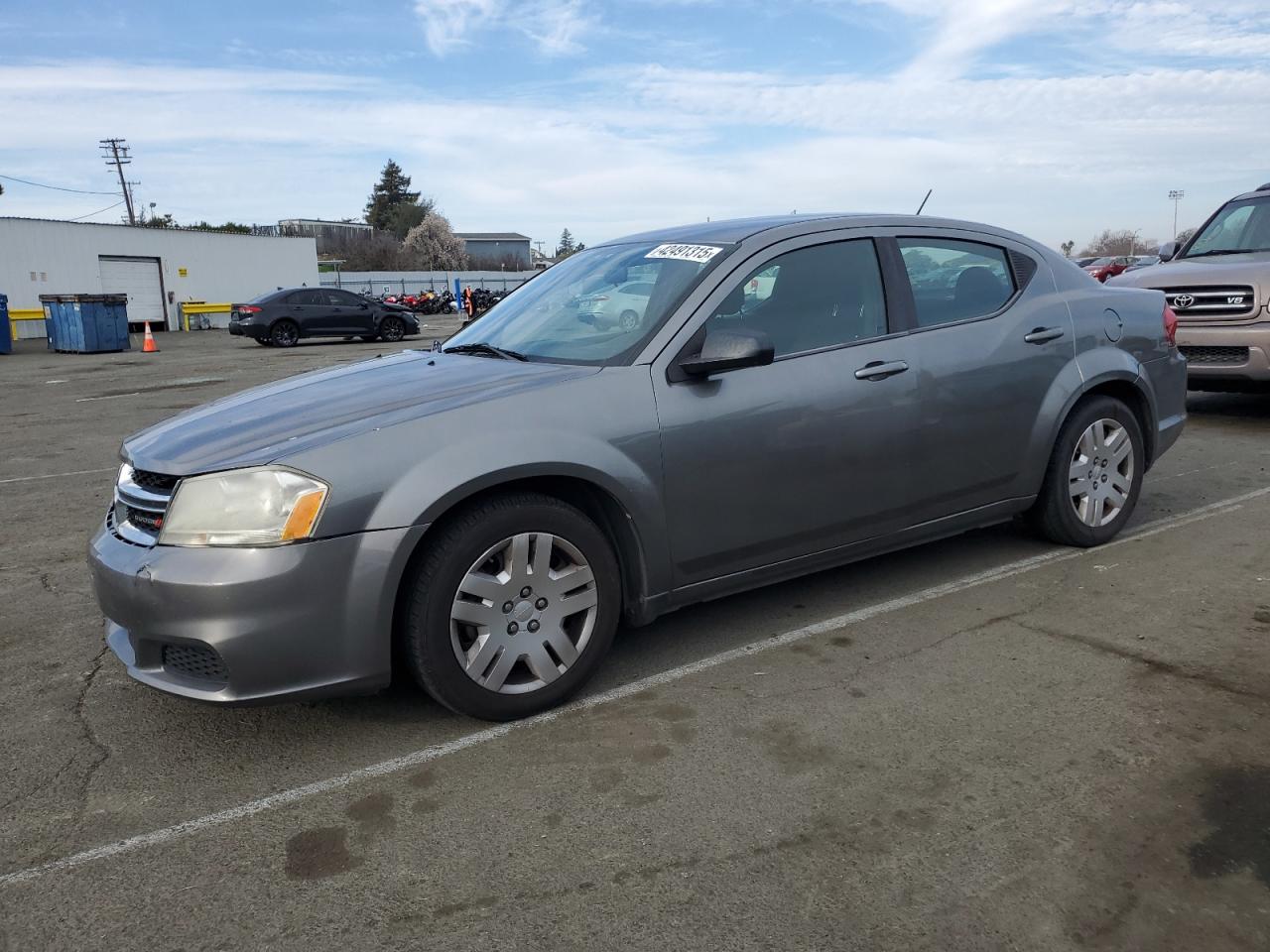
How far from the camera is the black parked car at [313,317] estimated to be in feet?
84.2

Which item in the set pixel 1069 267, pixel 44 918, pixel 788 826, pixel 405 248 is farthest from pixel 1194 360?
pixel 405 248

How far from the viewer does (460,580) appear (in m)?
3.09

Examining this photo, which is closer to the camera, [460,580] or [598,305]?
[460,580]

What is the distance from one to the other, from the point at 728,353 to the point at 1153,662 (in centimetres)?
190

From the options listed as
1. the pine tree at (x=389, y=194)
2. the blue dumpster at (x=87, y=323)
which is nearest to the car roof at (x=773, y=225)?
the blue dumpster at (x=87, y=323)

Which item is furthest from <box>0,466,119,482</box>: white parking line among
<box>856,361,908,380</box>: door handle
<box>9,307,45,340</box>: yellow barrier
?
<box>9,307,45,340</box>: yellow barrier

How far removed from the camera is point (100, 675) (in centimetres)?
383

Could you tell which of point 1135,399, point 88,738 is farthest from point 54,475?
point 1135,399

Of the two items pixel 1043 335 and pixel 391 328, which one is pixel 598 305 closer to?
pixel 1043 335

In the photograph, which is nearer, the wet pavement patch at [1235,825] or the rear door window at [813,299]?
the wet pavement patch at [1235,825]

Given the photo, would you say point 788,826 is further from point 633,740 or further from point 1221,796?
point 1221,796

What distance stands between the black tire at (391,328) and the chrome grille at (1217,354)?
2241cm

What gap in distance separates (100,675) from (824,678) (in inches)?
107

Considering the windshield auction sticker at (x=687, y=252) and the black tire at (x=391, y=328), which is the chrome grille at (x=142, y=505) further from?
the black tire at (x=391, y=328)
